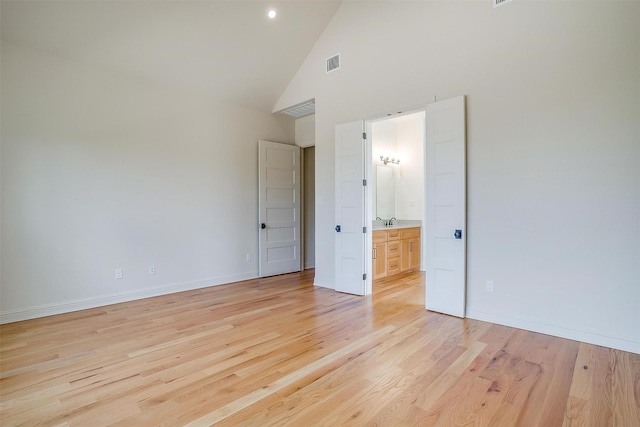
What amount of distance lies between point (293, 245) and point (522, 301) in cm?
388

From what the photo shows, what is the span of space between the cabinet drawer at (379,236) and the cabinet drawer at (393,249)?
0.21 m

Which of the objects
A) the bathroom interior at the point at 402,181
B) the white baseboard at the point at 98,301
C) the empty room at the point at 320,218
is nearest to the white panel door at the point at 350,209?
the empty room at the point at 320,218

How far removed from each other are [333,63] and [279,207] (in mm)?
2566

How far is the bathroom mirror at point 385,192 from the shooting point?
625 cm

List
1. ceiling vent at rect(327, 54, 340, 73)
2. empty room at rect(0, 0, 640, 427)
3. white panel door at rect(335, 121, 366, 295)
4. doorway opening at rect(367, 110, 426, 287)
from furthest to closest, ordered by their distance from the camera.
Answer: doorway opening at rect(367, 110, 426, 287)
ceiling vent at rect(327, 54, 340, 73)
white panel door at rect(335, 121, 366, 295)
empty room at rect(0, 0, 640, 427)

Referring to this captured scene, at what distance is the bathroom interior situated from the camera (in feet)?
19.7

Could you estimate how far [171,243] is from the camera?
461cm

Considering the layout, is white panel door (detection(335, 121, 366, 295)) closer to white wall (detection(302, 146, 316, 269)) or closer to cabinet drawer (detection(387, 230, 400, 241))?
cabinet drawer (detection(387, 230, 400, 241))

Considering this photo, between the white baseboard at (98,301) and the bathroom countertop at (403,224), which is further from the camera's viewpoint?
the bathroom countertop at (403,224)

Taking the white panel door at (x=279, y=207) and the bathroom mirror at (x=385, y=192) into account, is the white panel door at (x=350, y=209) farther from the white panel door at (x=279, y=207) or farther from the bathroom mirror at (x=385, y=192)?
the bathroom mirror at (x=385, y=192)

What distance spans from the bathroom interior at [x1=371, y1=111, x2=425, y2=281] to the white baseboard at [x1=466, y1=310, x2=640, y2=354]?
2377 millimetres

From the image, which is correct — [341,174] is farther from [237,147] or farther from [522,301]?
[522,301]

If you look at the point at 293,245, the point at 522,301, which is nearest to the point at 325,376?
the point at 522,301

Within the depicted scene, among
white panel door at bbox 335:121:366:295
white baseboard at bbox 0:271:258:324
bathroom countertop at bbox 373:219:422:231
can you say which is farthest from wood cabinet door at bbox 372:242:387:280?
white baseboard at bbox 0:271:258:324
